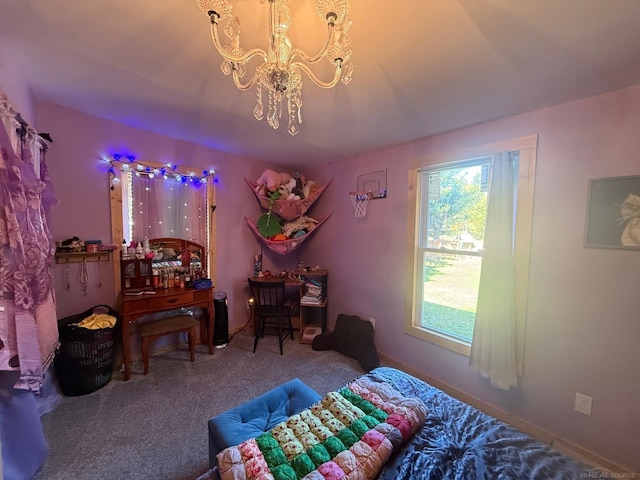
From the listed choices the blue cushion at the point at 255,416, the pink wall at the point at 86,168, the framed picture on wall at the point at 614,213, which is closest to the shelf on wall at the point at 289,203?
the pink wall at the point at 86,168

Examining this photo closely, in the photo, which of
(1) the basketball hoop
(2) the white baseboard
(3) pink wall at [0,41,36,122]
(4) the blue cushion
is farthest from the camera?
(1) the basketball hoop

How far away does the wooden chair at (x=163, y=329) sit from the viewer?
7.84 ft

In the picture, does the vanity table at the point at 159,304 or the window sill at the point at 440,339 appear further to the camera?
the vanity table at the point at 159,304

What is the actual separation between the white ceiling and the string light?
1.63ft

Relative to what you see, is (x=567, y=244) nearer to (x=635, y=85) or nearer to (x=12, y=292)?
(x=635, y=85)

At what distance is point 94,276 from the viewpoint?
2.42m

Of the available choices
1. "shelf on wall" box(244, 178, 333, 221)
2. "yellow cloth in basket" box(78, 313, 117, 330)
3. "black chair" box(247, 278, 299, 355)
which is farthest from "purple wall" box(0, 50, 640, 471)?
"black chair" box(247, 278, 299, 355)

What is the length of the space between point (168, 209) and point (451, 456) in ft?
10.2

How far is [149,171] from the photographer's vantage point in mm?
2656

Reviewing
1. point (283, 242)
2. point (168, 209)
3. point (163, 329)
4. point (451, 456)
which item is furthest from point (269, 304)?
point (451, 456)

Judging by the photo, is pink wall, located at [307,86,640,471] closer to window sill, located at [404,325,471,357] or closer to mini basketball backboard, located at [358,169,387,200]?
window sill, located at [404,325,471,357]

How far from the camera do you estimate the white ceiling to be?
1.07 m

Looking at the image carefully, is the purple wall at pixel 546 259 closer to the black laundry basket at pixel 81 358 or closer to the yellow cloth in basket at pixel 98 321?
the yellow cloth in basket at pixel 98 321

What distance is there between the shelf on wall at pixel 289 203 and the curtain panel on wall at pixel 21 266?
2.05 meters
